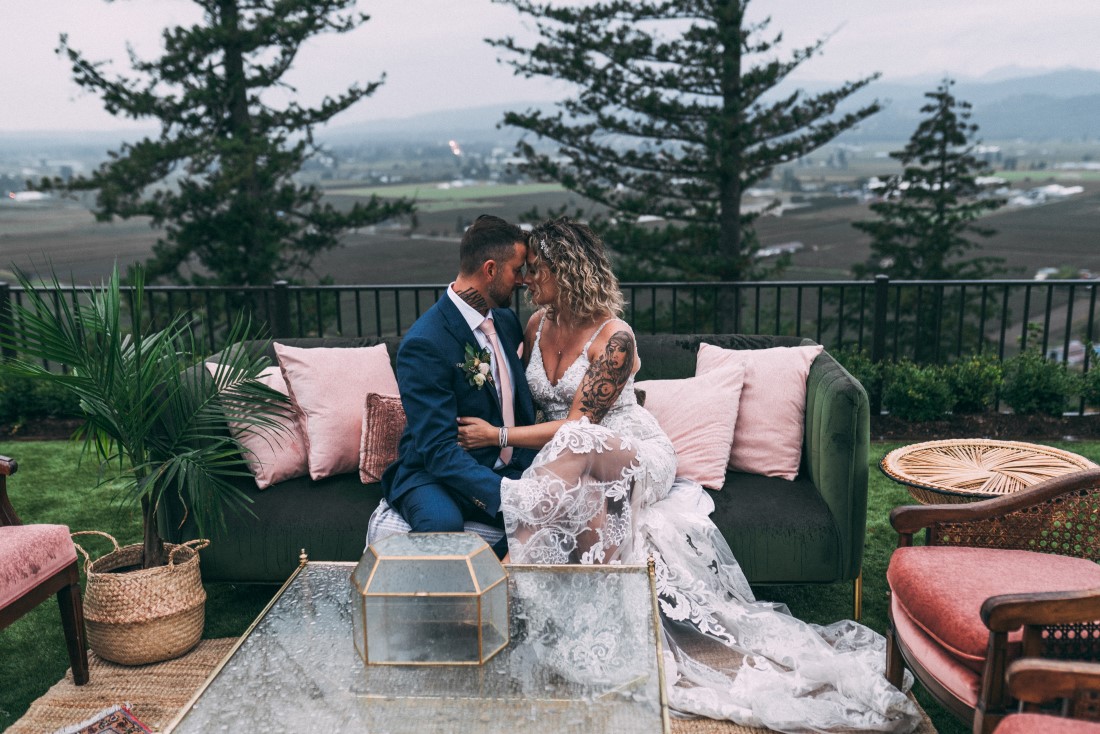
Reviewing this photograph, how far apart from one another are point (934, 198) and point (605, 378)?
63.2 feet

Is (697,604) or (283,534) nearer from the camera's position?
(697,604)

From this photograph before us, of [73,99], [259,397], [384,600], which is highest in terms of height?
[73,99]

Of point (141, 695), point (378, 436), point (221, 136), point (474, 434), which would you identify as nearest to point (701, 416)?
point (474, 434)

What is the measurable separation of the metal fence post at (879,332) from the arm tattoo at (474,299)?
3401 mm

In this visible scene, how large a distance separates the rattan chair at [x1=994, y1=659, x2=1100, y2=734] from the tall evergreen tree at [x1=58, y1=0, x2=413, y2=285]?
1191 cm

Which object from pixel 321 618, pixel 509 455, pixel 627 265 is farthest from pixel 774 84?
pixel 321 618

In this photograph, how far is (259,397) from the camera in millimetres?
3111

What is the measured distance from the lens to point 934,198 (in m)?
19.7

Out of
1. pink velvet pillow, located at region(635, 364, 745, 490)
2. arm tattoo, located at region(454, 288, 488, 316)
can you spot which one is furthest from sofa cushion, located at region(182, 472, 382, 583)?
pink velvet pillow, located at region(635, 364, 745, 490)

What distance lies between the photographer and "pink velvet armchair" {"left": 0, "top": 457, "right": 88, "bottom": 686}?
8.17 ft

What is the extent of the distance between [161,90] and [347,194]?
3.22 m

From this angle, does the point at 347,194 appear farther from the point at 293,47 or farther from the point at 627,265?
the point at 627,265

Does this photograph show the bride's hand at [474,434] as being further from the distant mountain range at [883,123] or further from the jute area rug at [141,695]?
the distant mountain range at [883,123]

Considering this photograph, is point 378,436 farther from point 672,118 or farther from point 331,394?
point 672,118
